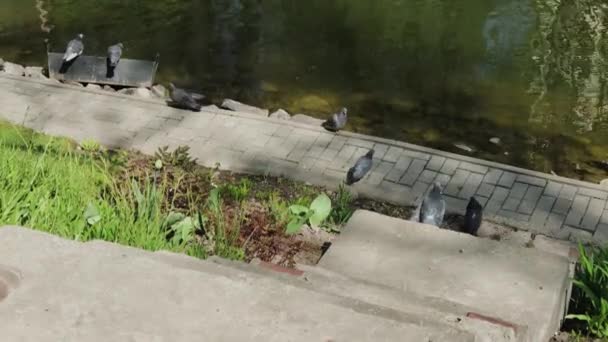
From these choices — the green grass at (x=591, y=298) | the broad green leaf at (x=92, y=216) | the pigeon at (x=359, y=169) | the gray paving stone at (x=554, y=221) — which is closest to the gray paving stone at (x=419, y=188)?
the pigeon at (x=359, y=169)

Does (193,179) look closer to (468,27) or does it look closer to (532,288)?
(532,288)

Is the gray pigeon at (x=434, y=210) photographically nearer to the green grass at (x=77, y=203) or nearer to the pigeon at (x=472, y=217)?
the pigeon at (x=472, y=217)

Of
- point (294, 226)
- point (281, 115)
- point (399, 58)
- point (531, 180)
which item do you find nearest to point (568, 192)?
point (531, 180)

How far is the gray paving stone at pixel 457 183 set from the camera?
730 centimetres

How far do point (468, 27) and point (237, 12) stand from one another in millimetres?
4157

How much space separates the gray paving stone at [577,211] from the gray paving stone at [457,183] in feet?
3.35

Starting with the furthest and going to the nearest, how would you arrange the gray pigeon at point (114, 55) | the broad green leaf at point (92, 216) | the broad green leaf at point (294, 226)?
the gray pigeon at point (114, 55)
the broad green leaf at point (294, 226)
the broad green leaf at point (92, 216)

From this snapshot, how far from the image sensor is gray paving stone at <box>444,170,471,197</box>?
730cm

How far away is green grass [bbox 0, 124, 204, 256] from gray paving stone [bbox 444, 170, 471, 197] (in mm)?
2900

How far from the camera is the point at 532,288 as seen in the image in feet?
13.6

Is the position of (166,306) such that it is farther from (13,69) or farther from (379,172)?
(13,69)

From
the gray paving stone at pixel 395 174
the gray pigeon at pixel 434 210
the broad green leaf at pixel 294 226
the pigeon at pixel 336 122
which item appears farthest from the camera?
the pigeon at pixel 336 122

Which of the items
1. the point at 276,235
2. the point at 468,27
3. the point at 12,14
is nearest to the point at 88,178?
the point at 276,235

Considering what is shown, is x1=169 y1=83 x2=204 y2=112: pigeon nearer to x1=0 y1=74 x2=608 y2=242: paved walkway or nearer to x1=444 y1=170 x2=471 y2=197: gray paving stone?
x1=0 y1=74 x2=608 y2=242: paved walkway
